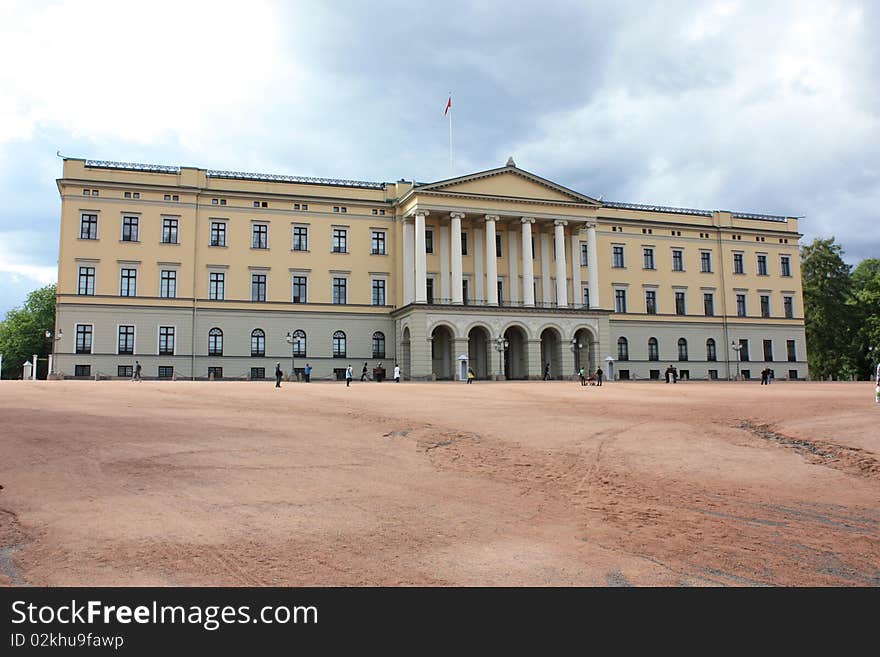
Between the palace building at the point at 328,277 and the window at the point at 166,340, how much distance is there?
104mm

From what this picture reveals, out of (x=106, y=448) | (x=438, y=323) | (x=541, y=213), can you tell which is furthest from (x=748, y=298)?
(x=106, y=448)

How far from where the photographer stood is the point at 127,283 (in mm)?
52562

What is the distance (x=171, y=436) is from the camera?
49.1 ft

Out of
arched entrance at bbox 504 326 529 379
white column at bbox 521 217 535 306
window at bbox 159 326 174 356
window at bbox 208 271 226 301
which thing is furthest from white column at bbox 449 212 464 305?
window at bbox 159 326 174 356

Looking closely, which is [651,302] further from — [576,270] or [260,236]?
[260,236]

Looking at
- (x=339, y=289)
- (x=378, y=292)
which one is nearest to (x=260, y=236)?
(x=339, y=289)

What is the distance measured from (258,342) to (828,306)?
5916cm

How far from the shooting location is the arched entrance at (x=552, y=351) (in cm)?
5616

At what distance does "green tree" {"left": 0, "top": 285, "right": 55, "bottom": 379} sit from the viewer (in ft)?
277

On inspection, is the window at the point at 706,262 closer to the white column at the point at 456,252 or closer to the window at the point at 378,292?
the white column at the point at 456,252

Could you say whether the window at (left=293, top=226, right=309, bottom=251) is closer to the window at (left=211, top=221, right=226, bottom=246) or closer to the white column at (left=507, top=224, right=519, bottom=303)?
the window at (left=211, top=221, right=226, bottom=246)

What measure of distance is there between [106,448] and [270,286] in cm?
4346

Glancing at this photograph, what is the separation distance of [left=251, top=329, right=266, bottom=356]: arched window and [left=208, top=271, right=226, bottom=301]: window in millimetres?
3836
